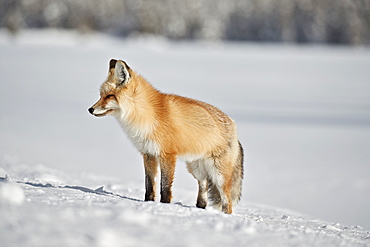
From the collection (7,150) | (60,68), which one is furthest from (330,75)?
(7,150)

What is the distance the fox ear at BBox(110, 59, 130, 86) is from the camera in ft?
15.7

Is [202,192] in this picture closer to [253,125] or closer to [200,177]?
[200,177]

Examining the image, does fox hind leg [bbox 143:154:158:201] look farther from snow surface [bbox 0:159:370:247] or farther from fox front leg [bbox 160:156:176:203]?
snow surface [bbox 0:159:370:247]

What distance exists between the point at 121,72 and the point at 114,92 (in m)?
0.24

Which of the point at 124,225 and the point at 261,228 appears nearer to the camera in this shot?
the point at 124,225

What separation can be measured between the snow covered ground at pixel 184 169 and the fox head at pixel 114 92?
0.93m

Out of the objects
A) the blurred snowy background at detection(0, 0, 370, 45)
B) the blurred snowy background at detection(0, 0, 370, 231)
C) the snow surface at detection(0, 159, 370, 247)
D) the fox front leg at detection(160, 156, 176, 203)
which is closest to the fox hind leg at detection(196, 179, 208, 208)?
the fox front leg at detection(160, 156, 176, 203)

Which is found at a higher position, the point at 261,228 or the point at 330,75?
the point at 261,228

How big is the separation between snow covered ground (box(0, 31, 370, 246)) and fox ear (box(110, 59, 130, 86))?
4.26ft

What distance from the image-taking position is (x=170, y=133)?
4832mm

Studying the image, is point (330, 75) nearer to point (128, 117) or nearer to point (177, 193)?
point (177, 193)

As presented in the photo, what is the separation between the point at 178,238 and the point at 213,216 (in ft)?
2.44

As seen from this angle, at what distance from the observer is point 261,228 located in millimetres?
3900

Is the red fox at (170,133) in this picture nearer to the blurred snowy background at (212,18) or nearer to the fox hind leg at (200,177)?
the fox hind leg at (200,177)
